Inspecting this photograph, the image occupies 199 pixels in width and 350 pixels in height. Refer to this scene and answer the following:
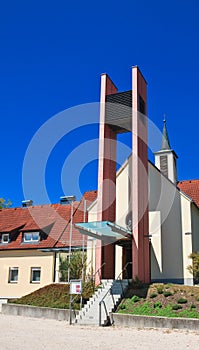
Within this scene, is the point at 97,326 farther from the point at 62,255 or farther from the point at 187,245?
the point at 62,255

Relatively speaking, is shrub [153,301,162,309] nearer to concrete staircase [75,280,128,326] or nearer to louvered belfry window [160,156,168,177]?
concrete staircase [75,280,128,326]

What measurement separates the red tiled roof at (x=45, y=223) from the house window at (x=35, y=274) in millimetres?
1642

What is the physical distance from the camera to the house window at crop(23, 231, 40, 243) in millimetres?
31577

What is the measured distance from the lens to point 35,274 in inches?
1184

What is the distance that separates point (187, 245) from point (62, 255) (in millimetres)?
9303

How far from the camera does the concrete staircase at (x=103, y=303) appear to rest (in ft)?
56.2

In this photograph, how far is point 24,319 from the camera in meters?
18.6

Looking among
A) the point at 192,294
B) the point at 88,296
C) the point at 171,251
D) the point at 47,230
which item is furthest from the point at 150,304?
the point at 47,230

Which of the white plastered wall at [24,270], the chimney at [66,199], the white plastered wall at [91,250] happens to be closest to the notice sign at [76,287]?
the white plastered wall at [91,250]

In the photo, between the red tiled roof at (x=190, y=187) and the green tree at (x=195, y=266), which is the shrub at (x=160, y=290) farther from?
the red tiled roof at (x=190, y=187)

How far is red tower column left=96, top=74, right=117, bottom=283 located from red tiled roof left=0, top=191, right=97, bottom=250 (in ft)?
17.7

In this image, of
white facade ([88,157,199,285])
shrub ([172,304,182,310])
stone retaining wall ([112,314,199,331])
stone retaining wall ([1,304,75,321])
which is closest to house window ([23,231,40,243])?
white facade ([88,157,199,285])

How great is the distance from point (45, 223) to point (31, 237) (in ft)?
5.85

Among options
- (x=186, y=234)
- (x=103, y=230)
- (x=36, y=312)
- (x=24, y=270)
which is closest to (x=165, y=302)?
(x=103, y=230)
